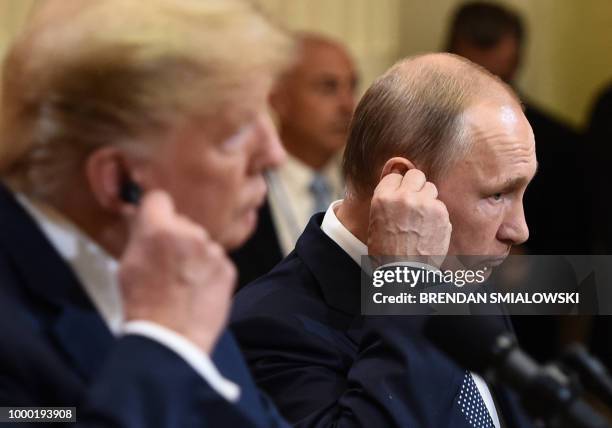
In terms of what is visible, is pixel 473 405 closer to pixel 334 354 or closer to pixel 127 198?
pixel 334 354

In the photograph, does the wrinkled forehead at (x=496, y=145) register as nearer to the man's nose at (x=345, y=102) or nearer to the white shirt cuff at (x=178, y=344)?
the white shirt cuff at (x=178, y=344)

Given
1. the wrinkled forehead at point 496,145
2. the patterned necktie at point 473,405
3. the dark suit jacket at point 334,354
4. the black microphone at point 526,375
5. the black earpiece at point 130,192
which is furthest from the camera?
the wrinkled forehead at point 496,145

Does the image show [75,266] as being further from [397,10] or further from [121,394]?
[397,10]

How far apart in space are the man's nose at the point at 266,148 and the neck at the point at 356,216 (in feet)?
2.27

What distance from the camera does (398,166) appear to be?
2176mm

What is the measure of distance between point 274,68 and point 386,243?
630mm

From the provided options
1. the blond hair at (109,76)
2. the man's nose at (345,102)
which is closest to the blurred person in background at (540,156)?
the man's nose at (345,102)

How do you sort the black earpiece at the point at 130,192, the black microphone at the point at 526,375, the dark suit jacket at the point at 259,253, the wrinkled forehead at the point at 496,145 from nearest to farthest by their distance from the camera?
the black microphone at the point at 526,375, the black earpiece at the point at 130,192, the wrinkled forehead at the point at 496,145, the dark suit jacket at the point at 259,253

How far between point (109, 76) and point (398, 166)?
34.0 inches

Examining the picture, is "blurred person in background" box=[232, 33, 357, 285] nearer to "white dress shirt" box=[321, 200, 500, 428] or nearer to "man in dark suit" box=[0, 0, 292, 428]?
"white dress shirt" box=[321, 200, 500, 428]

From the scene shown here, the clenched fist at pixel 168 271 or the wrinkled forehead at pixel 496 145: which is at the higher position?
the clenched fist at pixel 168 271

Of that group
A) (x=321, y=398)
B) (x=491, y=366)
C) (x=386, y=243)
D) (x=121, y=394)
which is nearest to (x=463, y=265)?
(x=386, y=243)

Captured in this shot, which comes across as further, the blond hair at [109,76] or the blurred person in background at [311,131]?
the blurred person in background at [311,131]

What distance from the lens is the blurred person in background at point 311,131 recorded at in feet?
14.6
